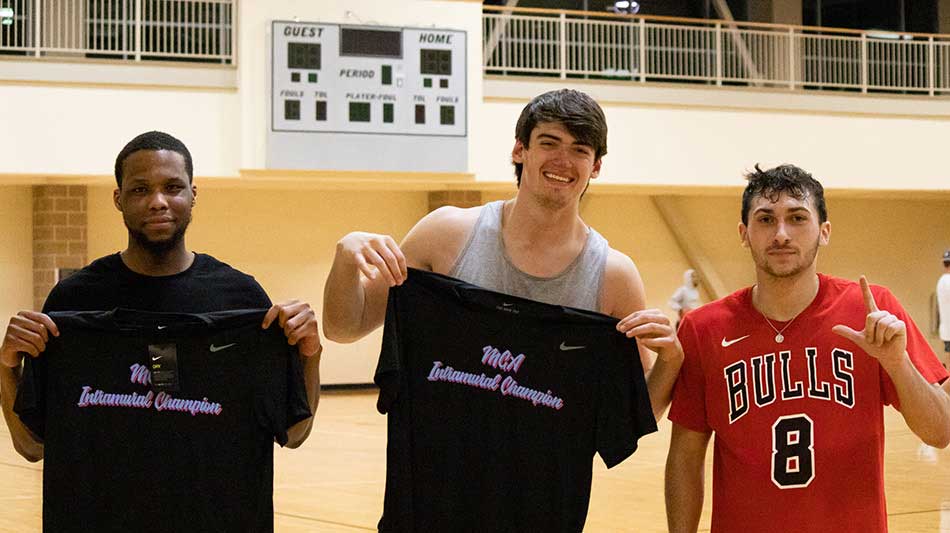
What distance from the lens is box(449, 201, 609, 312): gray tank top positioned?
4051 millimetres

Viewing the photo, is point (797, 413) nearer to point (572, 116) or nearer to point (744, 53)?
point (572, 116)

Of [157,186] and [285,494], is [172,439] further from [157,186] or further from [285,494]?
[285,494]

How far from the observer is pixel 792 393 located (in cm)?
386

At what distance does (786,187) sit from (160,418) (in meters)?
2.35

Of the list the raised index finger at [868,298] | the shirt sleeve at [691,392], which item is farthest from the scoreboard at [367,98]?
the raised index finger at [868,298]

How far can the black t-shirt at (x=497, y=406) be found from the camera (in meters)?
3.92

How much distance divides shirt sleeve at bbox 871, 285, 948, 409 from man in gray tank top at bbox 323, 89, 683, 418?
704 mm

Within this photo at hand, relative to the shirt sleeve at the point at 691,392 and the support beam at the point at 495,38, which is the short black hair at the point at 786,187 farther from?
the support beam at the point at 495,38

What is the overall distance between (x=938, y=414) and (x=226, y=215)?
15993mm

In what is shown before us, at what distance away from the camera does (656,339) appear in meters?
3.81

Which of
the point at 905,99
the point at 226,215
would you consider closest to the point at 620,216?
the point at 905,99

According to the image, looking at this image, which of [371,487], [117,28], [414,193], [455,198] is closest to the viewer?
[371,487]

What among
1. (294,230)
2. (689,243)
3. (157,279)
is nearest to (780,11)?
(689,243)

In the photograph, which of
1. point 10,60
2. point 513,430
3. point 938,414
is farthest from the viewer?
point 10,60
